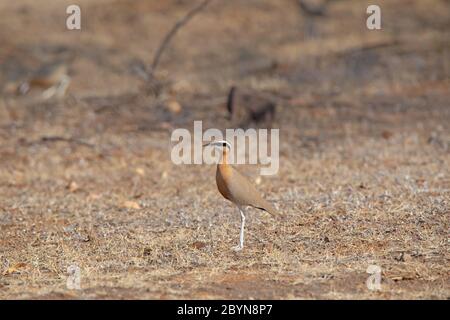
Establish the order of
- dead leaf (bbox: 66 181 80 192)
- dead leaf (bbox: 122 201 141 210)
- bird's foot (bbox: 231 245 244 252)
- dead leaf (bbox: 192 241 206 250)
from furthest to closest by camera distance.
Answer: dead leaf (bbox: 66 181 80 192)
dead leaf (bbox: 122 201 141 210)
dead leaf (bbox: 192 241 206 250)
bird's foot (bbox: 231 245 244 252)

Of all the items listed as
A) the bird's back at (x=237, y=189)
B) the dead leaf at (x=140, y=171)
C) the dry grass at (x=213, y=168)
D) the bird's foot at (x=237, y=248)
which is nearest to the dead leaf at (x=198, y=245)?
the dry grass at (x=213, y=168)

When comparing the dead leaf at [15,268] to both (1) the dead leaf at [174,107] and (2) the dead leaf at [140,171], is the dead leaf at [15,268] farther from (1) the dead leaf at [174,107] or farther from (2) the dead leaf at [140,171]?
(1) the dead leaf at [174,107]

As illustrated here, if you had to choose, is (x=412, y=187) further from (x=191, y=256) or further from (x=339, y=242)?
(x=191, y=256)

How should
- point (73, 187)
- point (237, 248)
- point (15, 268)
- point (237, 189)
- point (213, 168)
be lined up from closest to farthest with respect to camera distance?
point (15, 268) < point (237, 248) < point (237, 189) < point (73, 187) < point (213, 168)

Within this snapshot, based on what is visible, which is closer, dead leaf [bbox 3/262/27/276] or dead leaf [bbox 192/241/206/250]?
dead leaf [bbox 3/262/27/276]

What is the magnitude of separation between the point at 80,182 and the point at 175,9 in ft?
45.9

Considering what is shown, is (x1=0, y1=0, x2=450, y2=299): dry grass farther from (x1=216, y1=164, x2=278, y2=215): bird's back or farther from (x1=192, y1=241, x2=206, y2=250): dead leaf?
(x1=216, y1=164, x2=278, y2=215): bird's back

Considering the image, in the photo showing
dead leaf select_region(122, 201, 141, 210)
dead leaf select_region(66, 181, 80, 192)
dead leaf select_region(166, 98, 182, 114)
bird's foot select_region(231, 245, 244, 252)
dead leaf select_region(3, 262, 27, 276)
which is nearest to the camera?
dead leaf select_region(3, 262, 27, 276)

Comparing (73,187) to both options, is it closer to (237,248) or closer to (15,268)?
(15,268)

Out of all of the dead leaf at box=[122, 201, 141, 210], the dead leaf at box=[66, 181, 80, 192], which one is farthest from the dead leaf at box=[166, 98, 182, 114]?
the dead leaf at box=[122, 201, 141, 210]

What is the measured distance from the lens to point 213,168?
37.7 ft

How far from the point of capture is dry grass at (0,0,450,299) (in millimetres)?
6676

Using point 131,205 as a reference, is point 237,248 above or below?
below

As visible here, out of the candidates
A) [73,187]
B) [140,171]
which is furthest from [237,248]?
[140,171]
